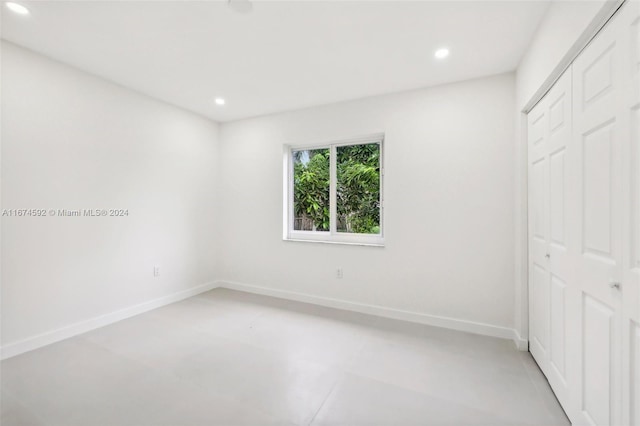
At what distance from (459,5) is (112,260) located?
3880mm

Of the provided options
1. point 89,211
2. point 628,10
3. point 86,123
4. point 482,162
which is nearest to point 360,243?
point 482,162

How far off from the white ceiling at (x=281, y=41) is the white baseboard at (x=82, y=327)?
98.6 inches

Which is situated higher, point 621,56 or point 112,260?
point 621,56

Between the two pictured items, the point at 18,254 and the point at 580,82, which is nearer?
the point at 580,82

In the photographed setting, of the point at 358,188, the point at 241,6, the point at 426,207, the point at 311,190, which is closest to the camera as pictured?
the point at 241,6

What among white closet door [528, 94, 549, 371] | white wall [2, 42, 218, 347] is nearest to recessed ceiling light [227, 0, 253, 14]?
white wall [2, 42, 218, 347]

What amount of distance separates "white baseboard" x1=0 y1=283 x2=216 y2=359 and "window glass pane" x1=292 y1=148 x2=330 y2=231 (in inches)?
75.4

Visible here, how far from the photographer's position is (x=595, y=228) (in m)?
1.31

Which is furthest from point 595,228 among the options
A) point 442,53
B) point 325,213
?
point 325,213

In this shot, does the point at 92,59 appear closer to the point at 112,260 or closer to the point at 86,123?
the point at 86,123

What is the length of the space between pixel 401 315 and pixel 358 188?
160cm

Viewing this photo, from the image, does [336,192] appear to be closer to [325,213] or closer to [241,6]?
[325,213]

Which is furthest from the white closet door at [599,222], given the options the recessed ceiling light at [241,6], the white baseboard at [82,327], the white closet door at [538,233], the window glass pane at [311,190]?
the white baseboard at [82,327]

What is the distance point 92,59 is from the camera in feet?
7.96
